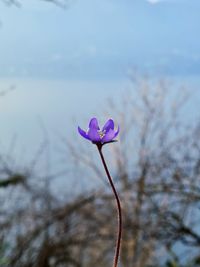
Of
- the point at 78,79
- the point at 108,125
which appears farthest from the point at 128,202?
the point at 78,79

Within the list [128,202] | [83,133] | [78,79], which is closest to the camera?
[83,133]

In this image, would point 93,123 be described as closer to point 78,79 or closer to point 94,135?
point 94,135

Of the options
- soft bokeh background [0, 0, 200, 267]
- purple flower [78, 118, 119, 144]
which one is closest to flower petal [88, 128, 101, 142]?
purple flower [78, 118, 119, 144]

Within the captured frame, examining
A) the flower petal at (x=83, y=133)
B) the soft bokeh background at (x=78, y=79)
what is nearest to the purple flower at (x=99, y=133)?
the flower petal at (x=83, y=133)

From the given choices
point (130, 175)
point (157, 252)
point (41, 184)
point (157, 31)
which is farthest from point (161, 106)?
point (157, 31)

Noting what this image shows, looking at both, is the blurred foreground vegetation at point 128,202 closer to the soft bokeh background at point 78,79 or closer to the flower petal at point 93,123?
the soft bokeh background at point 78,79

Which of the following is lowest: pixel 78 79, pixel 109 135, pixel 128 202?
pixel 109 135

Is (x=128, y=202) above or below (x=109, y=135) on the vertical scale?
above
